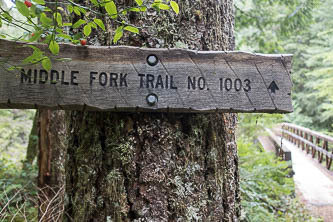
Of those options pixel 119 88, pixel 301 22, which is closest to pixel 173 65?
pixel 119 88

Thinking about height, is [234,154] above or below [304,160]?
above

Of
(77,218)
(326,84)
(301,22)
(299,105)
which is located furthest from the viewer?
(299,105)

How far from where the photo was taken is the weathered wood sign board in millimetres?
1356

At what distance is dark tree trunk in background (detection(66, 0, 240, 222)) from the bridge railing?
766cm

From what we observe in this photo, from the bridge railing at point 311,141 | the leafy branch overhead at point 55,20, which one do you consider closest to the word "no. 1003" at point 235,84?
the leafy branch overhead at point 55,20

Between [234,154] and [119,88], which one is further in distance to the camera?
[234,154]

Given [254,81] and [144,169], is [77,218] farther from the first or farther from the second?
[254,81]

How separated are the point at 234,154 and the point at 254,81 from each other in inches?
19.3

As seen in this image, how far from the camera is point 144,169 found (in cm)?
138

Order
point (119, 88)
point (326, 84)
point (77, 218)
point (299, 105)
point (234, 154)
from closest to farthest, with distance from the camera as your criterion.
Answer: point (119, 88) < point (77, 218) < point (234, 154) < point (326, 84) < point (299, 105)

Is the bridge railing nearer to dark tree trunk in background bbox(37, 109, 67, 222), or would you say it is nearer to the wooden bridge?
the wooden bridge

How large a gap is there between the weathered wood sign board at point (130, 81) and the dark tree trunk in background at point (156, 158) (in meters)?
0.11

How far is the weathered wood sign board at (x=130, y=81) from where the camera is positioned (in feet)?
4.45

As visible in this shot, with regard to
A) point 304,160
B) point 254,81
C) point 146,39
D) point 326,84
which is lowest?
point 304,160
